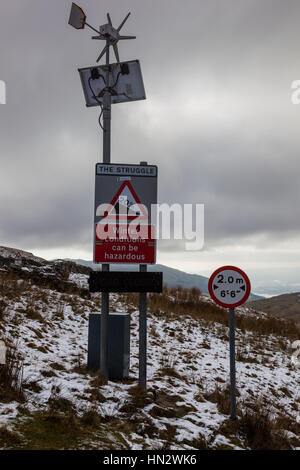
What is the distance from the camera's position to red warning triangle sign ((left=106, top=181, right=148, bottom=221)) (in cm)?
629

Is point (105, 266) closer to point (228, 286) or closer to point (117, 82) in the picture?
point (228, 286)

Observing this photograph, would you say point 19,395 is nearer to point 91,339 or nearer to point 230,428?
point 91,339

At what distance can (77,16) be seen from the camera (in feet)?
21.4

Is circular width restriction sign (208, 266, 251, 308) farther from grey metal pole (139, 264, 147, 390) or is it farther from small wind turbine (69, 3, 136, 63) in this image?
small wind turbine (69, 3, 136, 63)

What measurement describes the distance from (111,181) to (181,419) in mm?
4261

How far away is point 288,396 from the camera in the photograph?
795cm

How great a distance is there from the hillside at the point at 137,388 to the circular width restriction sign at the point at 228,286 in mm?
1795

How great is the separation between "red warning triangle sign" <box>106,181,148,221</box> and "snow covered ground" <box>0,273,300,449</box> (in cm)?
305

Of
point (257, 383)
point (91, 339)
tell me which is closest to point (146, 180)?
point (91, 339)

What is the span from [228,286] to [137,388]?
2447 mm

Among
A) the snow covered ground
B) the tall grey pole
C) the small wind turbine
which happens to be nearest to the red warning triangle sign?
the tall grey pole

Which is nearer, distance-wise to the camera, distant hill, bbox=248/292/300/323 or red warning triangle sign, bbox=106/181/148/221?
red warning triangle sign, bbox=106/181/148/221

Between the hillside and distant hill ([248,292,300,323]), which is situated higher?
the hillside

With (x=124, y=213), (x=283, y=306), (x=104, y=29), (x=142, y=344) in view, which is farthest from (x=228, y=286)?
(x=283, y=306)
